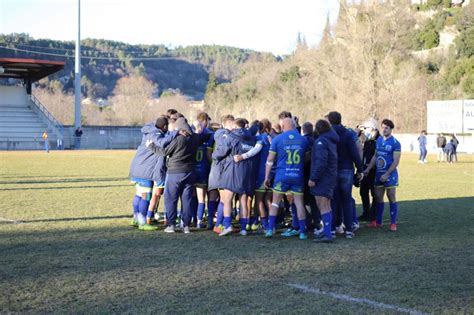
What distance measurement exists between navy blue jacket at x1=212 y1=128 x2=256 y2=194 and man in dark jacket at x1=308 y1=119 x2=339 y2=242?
1.19 metres

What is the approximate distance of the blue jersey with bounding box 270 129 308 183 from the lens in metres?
9.58

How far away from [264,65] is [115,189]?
93.0 m

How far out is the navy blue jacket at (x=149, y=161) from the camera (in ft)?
33.9

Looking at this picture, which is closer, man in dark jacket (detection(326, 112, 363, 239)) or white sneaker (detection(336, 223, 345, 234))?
man in dark jacket (detection(326, 112, 363, 239))

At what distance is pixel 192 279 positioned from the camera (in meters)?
6.98

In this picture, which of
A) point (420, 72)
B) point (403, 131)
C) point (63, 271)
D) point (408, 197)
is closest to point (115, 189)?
point (408, 197)

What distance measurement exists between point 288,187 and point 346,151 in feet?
4.36

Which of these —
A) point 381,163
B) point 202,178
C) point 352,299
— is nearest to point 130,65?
point 202,178

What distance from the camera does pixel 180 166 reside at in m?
10.1

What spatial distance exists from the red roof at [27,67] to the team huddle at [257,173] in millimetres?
45015

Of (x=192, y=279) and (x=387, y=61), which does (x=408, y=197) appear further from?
(x=387, y=61)

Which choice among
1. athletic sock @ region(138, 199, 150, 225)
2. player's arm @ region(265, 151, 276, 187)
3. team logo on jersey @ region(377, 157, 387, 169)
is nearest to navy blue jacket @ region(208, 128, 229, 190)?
player's arm @ region(265, 151, 276, 187)

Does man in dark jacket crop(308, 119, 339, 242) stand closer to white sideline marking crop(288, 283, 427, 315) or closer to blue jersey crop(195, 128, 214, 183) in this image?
blue jersey crop(195, 128, 214, 183)

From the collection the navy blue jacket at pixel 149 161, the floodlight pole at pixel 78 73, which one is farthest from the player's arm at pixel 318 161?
the floodlight pole at pixel 78 73
